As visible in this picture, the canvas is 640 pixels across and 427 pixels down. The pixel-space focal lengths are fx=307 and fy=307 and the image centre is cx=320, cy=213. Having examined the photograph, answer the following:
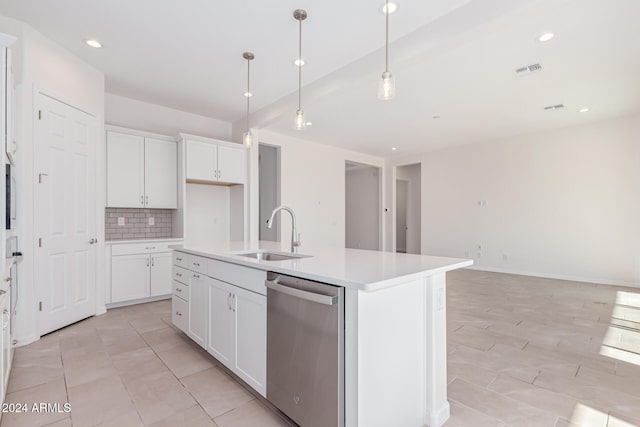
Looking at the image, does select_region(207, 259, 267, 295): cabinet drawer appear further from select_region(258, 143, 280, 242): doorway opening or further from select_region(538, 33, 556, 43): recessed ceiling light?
select_region(258, 143, 280, 242): doorway opening

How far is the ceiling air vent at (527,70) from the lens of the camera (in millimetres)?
3332

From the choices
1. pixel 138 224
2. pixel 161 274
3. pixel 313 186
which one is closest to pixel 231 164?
pixel 138 224

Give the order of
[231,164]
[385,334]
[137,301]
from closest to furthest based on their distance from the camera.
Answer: [385,334] → [137,301] → [231,164]

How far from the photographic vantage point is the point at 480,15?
2.33m

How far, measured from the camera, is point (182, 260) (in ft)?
9.32

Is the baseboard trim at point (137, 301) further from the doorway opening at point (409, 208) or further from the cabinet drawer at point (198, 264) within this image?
the doorway opening at point (409, 208)

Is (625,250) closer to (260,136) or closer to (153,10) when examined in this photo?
(260,136)

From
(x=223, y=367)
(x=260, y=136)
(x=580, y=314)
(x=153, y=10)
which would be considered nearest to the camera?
(x=223, y=367)

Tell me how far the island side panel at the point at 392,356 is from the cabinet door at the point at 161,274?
348cm

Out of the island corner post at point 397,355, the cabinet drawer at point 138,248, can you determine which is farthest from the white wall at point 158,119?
the island corner post at point 397,355

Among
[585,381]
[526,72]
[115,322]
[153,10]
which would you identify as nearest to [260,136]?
[153,10]

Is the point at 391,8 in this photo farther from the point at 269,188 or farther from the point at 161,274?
the point at 269,188

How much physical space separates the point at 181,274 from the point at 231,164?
2544 millimetres

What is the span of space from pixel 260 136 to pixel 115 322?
379cm
